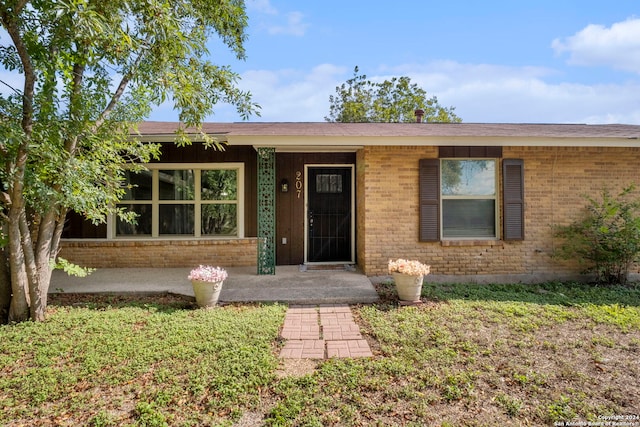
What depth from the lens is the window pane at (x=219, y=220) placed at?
23.6ft

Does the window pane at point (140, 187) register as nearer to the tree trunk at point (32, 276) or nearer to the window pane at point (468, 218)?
the tree trunk at point (32, 276)

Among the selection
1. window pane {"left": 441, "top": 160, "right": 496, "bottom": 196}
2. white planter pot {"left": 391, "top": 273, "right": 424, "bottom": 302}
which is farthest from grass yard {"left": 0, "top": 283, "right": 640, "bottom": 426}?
window pane {"left": 441, "top": 160, "right": 496, "bottom": 196}

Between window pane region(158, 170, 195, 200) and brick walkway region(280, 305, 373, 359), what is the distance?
4037mm

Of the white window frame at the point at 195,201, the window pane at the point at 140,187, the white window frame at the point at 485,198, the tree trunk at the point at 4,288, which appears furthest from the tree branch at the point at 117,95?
the white window frame at the point at 485,198

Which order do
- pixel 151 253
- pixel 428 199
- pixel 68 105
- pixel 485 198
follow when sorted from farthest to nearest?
pixel 151 253 → pixel 485 198 → pixel 428 199 → pixel 68 105

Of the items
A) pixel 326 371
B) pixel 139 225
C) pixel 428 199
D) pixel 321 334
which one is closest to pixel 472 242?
pixel 428 199

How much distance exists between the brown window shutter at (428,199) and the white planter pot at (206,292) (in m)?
3.63

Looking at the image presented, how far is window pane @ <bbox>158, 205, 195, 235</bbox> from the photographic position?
714 centimetres

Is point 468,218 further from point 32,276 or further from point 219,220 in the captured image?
point 32,276

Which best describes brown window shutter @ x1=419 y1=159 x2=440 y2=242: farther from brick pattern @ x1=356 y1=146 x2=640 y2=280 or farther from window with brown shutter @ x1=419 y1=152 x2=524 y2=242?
brick pattern @ x1=356 y1=146 x2=640 y2=280

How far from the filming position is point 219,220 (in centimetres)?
721

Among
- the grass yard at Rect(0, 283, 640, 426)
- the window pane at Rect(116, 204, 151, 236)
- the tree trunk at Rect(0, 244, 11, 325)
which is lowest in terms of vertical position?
the grass yard at Rect(0, 283, 640, 426)

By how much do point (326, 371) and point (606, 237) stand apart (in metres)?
5.76

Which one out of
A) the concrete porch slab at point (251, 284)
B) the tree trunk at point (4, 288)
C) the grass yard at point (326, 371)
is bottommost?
the grass yard at point (326, 371)
